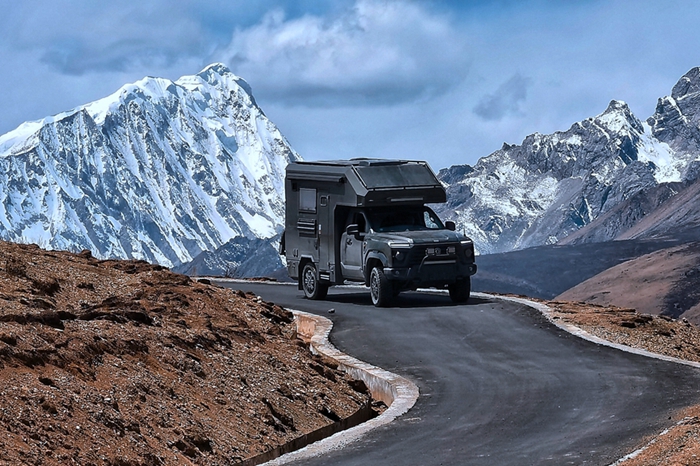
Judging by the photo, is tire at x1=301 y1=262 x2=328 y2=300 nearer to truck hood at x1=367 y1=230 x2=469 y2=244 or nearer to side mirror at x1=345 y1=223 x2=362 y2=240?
side mirror at x1=345 y1=223 x2=362 y2=240

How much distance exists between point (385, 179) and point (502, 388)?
10.8 meters

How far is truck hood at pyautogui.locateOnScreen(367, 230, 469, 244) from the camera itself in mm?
27688

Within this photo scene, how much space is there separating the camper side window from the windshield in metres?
1.63

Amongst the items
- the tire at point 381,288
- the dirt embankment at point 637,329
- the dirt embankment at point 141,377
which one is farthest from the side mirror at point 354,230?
the dirt embankment at point 141,377

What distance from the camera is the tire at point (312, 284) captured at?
1192 inches

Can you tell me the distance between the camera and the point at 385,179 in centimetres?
2833

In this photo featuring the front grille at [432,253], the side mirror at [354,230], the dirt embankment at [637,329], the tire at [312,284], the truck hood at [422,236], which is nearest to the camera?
the dirt embankment at [637,329]

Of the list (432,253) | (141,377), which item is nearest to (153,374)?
(141,377)

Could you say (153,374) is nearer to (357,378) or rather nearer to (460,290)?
(357,378)

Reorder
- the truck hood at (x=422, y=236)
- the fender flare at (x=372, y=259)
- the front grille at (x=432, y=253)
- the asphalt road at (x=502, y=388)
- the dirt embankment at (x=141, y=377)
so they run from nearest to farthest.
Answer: the dirt embankment at (x=141, y=377) → the asphalt road at (x=502, y=388) → the front grille at (x=432, y=253) → the fender flare at (x=372, y=259) → the truck hood at (x=422, y=236)

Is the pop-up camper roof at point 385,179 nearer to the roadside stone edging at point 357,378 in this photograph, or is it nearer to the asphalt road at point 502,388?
the asphalt road at point 502,388

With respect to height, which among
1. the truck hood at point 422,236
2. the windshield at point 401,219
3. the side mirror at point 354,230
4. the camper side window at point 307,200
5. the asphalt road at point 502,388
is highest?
the camper side window at point 307,200

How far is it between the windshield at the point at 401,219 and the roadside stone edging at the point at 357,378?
2.90m

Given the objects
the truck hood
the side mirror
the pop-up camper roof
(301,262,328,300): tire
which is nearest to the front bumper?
the truck hood
